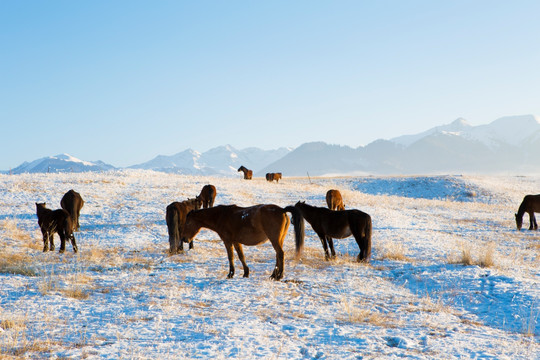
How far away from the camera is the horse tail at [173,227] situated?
35.2 ft

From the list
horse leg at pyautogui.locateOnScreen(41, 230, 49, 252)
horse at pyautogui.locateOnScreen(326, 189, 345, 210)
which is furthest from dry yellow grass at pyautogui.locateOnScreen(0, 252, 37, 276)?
horse at pyautogui.locateOnScreen(326, 189, 345, 210)

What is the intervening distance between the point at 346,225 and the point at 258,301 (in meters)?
4.83

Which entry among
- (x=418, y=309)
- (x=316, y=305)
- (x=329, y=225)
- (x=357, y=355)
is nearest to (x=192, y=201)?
(x=329, y=225)

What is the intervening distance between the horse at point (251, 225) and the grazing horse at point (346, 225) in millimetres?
2453

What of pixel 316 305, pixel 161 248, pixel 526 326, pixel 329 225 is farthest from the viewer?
pixel 161 248

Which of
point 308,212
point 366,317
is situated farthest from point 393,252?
point 366,317

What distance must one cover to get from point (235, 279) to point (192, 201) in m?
5.56

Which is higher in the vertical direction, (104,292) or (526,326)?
(104,292)

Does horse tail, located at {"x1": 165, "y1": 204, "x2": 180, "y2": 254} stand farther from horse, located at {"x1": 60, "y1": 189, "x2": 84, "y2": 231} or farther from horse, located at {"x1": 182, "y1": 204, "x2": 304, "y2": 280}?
horse, located at {"x1": 60, "y1": 189, "x2": 84, "y2": 231}

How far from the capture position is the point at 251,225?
7.96 m

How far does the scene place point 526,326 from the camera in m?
5.81

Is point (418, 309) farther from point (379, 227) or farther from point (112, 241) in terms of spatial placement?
point (379, 227)

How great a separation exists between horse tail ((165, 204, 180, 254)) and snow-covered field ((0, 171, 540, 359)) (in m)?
0.46

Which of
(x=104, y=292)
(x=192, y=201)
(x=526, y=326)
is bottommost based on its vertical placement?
(x=526, y=326)
